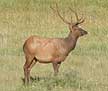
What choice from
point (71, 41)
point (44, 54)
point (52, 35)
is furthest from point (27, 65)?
point (52, 35)

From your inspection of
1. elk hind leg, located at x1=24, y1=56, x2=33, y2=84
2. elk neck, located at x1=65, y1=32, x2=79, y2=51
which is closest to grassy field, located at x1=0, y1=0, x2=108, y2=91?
elk hind leg, located at x1=24, y1=56, x2=33, y2=84

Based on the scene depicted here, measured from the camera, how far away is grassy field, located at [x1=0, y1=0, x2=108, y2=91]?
12.5 m

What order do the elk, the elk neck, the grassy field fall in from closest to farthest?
the grassy field
the elk
the elk neck

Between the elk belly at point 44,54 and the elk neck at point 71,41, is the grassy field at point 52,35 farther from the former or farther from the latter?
the elk neck at point 71,41

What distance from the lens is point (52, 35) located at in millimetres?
22078

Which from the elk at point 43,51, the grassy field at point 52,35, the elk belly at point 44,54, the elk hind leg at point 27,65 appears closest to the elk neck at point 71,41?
the elk at point 43,51

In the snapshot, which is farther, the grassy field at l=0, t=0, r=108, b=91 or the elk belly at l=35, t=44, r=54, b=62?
the elk belly at l=35, t=44, r=54, b=62

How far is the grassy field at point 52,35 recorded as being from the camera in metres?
12.5

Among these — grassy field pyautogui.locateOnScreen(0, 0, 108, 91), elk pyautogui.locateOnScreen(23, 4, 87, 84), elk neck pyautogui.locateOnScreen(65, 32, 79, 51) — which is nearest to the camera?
grassy field pyautogui.locateOnScreen(0, 0, 108, 91)

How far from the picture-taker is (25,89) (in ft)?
38.6

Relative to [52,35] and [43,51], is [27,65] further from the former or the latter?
[52,35]

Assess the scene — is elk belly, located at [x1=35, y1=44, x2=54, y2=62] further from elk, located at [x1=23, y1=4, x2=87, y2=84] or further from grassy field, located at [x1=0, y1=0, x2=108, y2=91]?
grassy field, located at [x1=0, y1=0, x2=108, y2=91]

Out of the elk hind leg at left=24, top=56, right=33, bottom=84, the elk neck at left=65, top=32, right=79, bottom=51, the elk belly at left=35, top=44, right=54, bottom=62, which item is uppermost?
the elk neck at left=65, top=32, right=79, bottom=51

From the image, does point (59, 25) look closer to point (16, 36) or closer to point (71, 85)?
point (16, 36)
